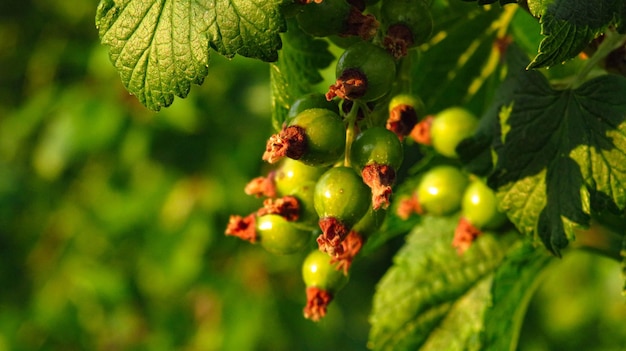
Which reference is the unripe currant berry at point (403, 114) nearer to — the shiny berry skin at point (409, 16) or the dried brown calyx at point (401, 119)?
the dried brown calyx at point (401, 119)

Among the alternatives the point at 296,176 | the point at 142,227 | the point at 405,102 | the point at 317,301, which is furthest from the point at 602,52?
the point at 142,227

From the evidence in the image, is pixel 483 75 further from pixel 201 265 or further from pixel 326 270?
pixel 201 265

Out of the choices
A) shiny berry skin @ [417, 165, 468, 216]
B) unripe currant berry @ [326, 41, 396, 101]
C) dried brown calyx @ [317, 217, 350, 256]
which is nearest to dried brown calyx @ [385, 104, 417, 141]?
unripe currant berry @ [326, 41, 396, 101]

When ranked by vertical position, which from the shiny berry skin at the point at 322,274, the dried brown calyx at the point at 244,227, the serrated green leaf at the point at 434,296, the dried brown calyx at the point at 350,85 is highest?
the dried brown calyx at the point at 350,85

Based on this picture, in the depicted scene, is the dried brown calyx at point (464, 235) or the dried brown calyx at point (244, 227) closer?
the dried brown calyx at point (244, 227)

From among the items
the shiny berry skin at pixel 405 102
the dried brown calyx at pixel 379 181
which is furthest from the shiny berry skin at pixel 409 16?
the dried brown calyx at pixel 379 181

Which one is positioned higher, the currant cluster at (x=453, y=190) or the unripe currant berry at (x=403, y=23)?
the unripe currant berry at (x=403, y=23)

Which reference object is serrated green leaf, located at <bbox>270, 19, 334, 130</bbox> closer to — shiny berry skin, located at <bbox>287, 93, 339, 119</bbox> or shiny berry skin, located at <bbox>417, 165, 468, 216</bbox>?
shiny berry skin, located at <bbox>287, 93, 339, 119</bbox>
